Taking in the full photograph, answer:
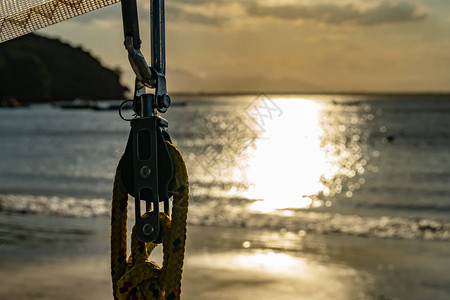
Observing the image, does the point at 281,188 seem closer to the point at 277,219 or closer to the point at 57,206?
the point at 277,219

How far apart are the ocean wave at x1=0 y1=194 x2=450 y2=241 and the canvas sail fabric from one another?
11.7 meters

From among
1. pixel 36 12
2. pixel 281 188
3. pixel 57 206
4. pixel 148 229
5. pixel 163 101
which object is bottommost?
pixel 148 229

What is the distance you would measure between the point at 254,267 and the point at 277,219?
5302mm

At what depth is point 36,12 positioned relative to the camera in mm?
1354

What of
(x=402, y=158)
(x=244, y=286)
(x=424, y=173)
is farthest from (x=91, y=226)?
(x=402, y=158)

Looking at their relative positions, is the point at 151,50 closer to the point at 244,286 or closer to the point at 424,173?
the point at 244,286

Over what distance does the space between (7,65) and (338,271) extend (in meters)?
133

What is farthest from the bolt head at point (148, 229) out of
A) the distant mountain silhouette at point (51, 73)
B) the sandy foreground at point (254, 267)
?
the distant mountain silhouette at point (51, 73)

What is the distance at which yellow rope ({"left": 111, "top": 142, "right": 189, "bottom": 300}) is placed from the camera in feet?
4.39

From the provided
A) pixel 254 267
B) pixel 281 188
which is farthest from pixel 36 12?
pixel 281 188

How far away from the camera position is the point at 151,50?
4.16ft

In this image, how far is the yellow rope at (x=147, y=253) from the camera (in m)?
1.34

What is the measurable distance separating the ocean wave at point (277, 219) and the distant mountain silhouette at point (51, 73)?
120278 mm

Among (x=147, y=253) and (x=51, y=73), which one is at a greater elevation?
(x=51, y=73)
